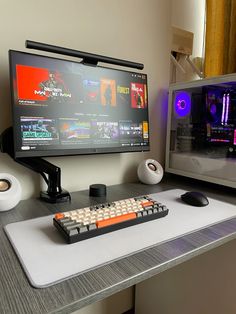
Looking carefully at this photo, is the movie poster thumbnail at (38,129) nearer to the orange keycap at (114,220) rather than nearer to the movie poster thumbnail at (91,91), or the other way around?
the movie poster thumbnail at (91,91)

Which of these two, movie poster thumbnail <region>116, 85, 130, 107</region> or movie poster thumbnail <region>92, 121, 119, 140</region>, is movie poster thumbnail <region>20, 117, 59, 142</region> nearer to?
movie poster thumbnail <region>92, 121, 119, 140</region>

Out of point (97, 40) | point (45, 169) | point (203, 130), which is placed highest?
point (97, 40)

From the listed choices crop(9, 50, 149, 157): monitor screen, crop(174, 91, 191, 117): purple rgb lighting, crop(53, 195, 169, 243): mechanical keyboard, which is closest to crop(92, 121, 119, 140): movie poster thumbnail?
crop(9, 50, 149, 157): monitor screen

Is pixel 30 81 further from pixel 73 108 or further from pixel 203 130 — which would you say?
pixel 203 130

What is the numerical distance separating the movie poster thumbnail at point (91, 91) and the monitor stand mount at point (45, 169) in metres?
0.27

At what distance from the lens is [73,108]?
32.2 inches

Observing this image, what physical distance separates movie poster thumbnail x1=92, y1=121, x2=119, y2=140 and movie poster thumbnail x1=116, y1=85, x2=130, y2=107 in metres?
0.09

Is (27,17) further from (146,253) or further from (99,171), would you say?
(146,253)

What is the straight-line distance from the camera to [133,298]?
4.13ft

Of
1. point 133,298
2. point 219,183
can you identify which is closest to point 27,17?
point 219,183

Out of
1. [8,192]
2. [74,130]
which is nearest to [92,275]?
[8,192]

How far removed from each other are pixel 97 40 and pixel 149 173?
1.95 ft

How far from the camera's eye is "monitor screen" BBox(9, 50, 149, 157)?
721 millimetres

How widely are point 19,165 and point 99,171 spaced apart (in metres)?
0.33
